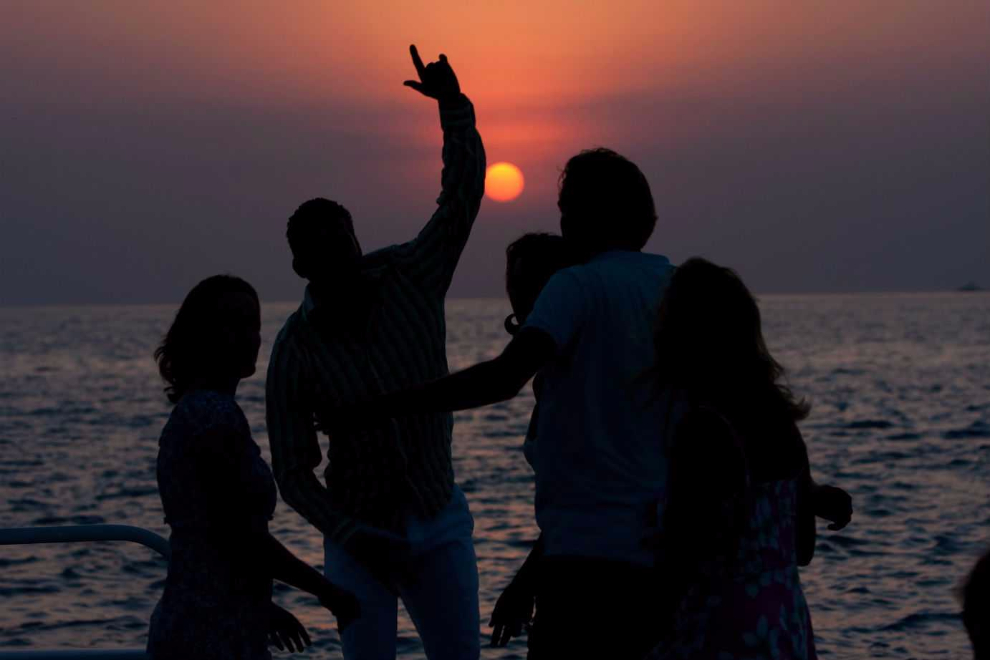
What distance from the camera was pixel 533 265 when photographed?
3.88m

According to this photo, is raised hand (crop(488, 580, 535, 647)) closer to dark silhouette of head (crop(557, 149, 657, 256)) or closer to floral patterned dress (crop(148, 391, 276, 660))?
floral patterned dress (crop(148, 391, 276, 660))

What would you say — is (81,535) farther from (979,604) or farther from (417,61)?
(979,604)

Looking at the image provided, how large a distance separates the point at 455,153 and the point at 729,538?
166 centimetres

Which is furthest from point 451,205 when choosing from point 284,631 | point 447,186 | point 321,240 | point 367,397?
point 284,631

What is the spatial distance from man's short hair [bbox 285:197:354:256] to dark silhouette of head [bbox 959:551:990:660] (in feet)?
7.29

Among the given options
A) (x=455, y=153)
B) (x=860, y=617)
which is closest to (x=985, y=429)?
(x=860, y=617)

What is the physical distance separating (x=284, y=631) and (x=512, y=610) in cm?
68

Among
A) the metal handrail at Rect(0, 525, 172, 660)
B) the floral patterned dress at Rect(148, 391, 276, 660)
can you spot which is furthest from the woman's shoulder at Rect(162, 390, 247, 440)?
the metal handrail at Rect(0, 525, 172, 660)

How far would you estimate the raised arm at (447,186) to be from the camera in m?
3.99

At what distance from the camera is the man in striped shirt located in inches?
150

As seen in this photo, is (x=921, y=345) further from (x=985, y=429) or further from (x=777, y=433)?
(x=777, y=433)

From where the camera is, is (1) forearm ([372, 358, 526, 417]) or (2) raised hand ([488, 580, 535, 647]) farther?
(2) raised hand ([488, 580, 535, 647])

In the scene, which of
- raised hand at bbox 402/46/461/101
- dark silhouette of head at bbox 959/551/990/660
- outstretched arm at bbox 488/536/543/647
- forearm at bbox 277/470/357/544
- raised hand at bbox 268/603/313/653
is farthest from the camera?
raised hand at bbox 402/46/461/101

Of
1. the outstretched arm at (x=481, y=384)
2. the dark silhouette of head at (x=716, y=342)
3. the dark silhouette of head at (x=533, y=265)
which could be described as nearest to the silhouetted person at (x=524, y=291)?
the dark silhouette of head at (x=533, y=265)
